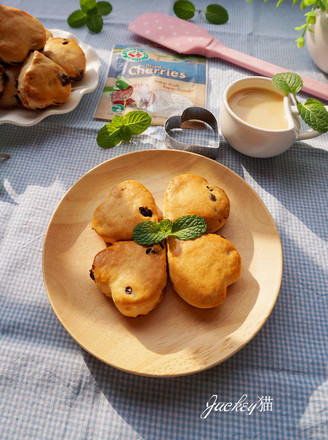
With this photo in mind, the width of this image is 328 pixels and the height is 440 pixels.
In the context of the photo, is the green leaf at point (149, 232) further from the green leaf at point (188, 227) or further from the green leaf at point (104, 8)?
the green leaf at point (104, 8)

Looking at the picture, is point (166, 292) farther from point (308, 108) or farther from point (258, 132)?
point (308, 108)

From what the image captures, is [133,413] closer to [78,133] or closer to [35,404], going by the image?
[35,404]

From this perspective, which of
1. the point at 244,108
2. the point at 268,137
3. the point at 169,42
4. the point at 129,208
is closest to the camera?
the point at 129,208

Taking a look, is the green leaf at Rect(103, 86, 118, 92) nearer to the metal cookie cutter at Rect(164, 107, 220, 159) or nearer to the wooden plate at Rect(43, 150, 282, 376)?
the metal cookie cutter at Rect(164, 107, 220, 159)

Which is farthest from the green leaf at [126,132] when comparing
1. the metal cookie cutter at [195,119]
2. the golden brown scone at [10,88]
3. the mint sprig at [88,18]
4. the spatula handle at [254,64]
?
the mint sprig at [88,18]

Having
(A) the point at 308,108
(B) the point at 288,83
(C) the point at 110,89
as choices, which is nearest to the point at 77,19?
(C) the point at 110,89

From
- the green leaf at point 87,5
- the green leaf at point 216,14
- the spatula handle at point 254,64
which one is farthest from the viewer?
the green leaf at point 216,14

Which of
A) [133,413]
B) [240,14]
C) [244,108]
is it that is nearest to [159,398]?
[133,413]
